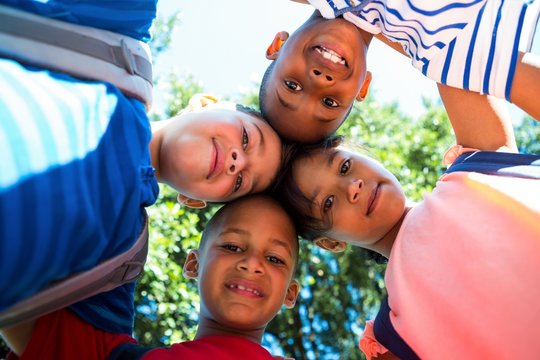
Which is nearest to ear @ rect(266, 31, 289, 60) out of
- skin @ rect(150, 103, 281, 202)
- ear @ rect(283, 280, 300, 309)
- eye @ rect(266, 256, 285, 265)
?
skin @ rect(150, 103, 281, 202)

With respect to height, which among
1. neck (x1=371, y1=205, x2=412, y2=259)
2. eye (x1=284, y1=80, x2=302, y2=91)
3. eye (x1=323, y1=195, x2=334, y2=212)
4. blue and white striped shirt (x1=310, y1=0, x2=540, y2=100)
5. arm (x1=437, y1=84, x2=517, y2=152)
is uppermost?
blue and white striped shirt (x1=310, y1=0, x2=540, y2=100)

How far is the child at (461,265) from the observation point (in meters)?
2.04

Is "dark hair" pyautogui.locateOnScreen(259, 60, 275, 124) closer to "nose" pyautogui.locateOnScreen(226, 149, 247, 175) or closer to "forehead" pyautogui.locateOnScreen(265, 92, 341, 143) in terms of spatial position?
"forehead" pyautogui.locateOnScreen(265, 92, 341, 143)

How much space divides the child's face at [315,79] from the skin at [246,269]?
41 cm

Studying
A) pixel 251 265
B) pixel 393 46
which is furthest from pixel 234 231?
pixel 393 46

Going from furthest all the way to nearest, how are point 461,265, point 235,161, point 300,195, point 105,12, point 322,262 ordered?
point 322,262
point 300,195
point 235,161
point 461,265
point 105,12

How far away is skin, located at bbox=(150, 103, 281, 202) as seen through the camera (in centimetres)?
250

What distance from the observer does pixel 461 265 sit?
→ 2.16m

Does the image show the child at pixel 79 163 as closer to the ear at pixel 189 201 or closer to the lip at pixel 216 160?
the lip at pixel 216 160

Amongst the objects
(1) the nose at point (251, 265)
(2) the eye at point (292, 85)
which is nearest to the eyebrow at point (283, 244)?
(1) the nose at point (251, 265)

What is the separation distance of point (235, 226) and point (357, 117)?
563cm

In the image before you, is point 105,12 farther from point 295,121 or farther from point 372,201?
point 372,201

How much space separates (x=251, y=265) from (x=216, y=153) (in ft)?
1.62

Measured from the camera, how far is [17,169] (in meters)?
1.44
